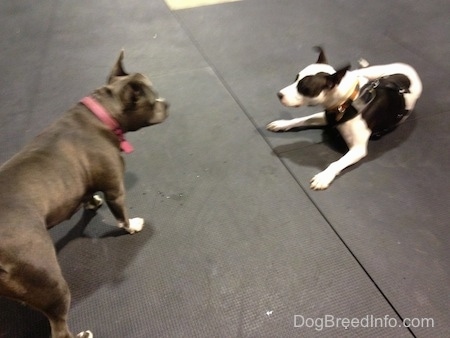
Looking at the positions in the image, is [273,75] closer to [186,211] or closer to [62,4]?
[186,211]

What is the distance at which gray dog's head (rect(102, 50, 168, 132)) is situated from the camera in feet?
5.42

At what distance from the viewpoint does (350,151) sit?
225 centimetres

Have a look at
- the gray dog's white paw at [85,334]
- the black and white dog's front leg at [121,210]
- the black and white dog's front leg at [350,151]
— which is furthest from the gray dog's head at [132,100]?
the black and white dog's front leg at [350,151]

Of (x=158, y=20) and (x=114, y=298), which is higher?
(x=158, y=20)

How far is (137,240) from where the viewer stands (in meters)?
1.95

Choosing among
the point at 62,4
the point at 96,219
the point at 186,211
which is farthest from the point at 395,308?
the point at 62,4

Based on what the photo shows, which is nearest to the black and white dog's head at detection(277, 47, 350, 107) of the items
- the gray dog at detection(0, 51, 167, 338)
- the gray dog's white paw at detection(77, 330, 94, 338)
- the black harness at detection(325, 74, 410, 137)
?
the black harness at detection(325, 74, 410, 137)

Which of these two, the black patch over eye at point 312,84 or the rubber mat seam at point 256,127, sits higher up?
the black patch over eye at point 312,84

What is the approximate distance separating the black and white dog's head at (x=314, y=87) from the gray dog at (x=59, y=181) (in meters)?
0.76

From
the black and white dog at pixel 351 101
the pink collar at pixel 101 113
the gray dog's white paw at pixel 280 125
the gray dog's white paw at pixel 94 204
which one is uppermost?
the pink collar at pixel 101 113

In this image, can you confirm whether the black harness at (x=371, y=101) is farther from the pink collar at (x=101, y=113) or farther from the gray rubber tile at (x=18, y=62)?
the gray rubber tile at (x=18, y=62)

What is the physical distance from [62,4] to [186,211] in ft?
11.0

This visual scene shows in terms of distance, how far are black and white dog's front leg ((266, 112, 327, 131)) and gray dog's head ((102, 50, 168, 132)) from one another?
0.97 metres

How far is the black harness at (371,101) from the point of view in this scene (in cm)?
216
